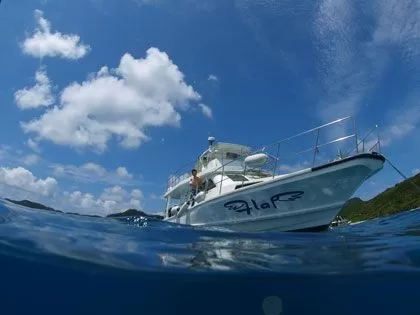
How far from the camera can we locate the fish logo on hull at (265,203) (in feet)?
42.0

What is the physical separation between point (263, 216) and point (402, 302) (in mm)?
7232

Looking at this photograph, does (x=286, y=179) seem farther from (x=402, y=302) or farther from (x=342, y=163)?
(x=402, y=302)

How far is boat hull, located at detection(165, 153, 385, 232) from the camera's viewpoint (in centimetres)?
1252

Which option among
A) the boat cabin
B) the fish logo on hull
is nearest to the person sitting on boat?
the boat cabin

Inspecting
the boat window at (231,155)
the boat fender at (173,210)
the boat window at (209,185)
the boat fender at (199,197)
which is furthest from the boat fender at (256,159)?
the boat fender at (173,210)

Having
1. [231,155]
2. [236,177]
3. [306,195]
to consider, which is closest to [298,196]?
[306,195]

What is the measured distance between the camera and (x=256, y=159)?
14.5 meters

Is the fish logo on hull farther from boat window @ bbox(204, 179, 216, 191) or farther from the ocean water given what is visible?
the ocean water

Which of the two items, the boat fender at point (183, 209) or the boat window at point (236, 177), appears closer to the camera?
the boat window at point (236, 177)

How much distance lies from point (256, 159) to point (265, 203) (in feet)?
6.53

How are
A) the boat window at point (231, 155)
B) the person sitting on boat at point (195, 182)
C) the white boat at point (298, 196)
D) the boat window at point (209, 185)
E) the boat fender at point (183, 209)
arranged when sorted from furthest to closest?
the boat window at point (231, 155) → the boat fender at point (183, 209) → the person sitting on boat at point (195, 182) → the boat window at point (209, 185) → the white boat at point (298, 196)

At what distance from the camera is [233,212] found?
44.9 ft

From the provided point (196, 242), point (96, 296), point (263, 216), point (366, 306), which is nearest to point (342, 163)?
point (263, 216)

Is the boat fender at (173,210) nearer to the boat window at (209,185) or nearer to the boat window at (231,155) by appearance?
the boat window at (209,185)
